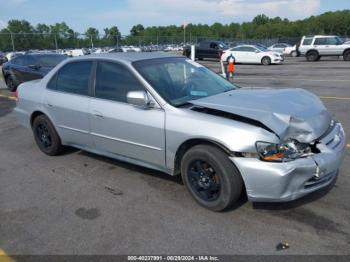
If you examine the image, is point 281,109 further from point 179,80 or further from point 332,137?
point 179,80

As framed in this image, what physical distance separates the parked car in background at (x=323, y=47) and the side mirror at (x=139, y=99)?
2629cm

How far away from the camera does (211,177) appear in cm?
382

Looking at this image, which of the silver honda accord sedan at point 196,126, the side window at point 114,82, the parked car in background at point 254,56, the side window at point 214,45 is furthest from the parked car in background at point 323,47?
the side window at point 114,82

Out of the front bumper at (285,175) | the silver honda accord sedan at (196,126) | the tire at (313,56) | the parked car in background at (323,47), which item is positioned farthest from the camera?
the tire at (313,56)

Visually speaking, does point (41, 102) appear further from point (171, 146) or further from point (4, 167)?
point (171, 146)

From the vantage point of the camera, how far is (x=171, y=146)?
4047mm

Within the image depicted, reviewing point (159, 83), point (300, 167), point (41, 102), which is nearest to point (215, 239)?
point (300, 167)

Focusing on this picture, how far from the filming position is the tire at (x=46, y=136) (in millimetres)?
5641

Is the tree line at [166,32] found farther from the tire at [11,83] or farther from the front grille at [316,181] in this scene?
the front grille at [316,181]

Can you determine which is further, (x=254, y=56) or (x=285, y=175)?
(x=254, y=56)

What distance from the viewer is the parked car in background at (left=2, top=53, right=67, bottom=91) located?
12.0m

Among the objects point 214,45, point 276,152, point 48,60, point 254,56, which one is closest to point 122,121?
point 276,152

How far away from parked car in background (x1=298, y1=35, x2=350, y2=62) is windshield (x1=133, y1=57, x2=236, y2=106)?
82.3ft

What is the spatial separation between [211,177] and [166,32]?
112477mm
